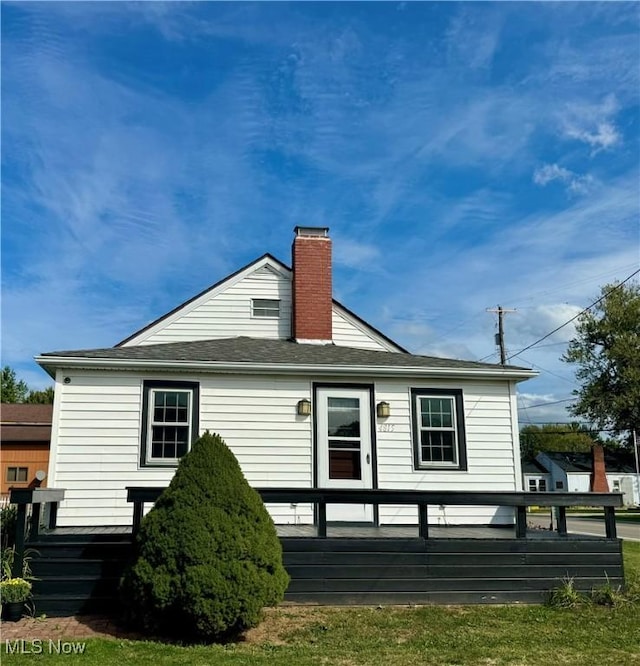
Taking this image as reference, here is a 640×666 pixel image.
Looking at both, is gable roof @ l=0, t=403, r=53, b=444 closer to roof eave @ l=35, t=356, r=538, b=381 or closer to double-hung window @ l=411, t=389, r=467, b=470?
roof eave @ l=35, t=356, r=538, b=381

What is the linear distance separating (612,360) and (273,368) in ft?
97.5

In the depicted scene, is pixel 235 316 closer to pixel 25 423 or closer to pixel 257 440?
pixel 257 440

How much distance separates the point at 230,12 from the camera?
32.9 feet

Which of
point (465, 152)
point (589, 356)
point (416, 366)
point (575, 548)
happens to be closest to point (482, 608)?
point (575, 548)

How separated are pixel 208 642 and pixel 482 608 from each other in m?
3.06

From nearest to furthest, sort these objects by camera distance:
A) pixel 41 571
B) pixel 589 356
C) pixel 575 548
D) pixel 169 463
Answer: pixel 41 571 < pixel 575 548 < pixel 169 463 < pixel 589 356

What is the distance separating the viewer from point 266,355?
33.2 ft

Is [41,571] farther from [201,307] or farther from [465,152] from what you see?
[465,152]

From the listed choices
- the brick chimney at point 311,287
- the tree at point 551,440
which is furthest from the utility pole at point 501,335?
the tree at point 551,440

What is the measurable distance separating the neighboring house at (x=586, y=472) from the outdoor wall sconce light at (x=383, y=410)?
46.1 metres

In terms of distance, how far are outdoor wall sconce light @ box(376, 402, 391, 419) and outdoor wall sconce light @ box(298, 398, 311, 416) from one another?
113cm

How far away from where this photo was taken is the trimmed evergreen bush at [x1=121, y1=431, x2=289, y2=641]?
5.09m

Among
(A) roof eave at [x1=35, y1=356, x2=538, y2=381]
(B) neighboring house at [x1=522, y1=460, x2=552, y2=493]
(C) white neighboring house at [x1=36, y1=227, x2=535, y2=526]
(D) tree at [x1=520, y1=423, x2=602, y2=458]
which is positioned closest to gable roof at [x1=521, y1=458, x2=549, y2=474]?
(B) neighboring house at [x1=522, y1=460, x2=552, y2=493]

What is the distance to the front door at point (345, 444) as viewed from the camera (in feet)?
30.9
